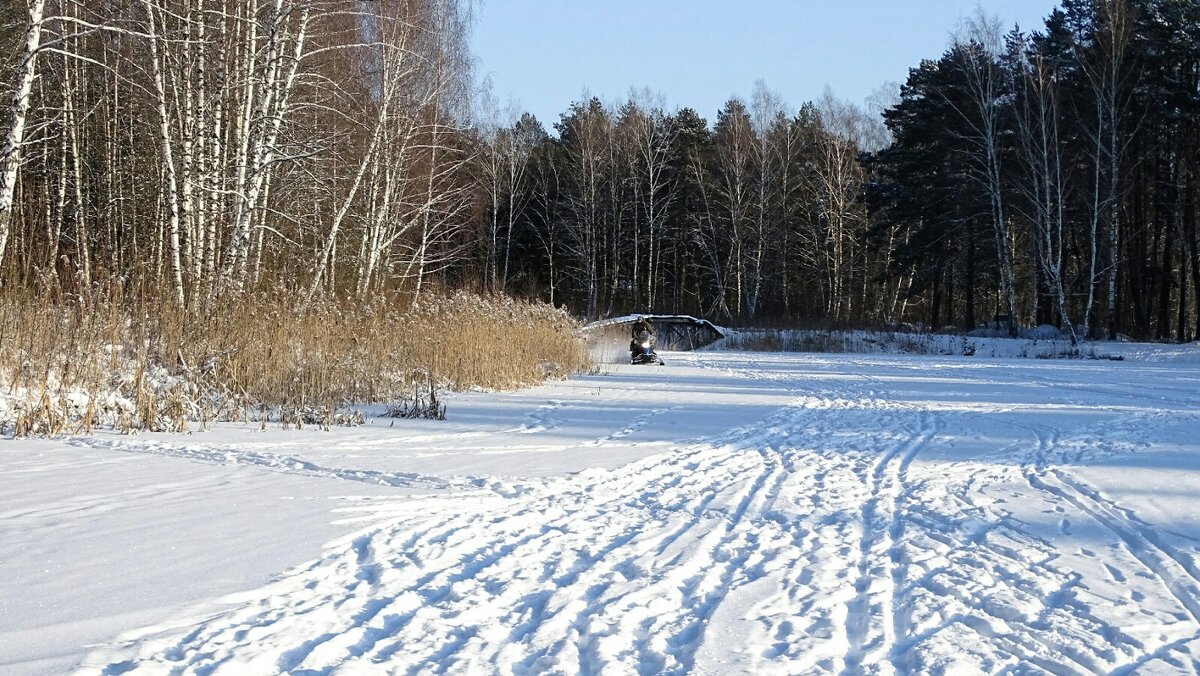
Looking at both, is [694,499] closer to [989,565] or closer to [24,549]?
[989,565]

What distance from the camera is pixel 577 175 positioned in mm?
40875

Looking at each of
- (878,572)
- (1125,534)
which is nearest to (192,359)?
(878,572)

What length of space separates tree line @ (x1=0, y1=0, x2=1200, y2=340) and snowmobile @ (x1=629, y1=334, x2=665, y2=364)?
17.1 ft

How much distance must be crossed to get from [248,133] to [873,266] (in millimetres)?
40407

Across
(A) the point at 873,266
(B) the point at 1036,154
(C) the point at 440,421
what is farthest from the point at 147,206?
(A) the point at 873,266

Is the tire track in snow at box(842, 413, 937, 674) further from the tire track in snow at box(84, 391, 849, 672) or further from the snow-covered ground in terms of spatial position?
the tire track in snow at box(84, 391, 849, 672)

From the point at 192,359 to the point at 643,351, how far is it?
1501 centimetres

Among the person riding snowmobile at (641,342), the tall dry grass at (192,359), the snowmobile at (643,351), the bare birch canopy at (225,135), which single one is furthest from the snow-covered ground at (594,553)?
the person riding snowmobile at (641,342)

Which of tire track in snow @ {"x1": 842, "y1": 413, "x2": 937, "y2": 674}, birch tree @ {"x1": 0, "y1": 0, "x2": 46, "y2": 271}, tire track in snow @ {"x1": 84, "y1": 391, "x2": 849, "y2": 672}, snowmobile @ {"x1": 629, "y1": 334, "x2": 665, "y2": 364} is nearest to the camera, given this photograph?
tire track in snow @ {"x1": 84, "y1": 391, "x2": 849, "y2": 672}

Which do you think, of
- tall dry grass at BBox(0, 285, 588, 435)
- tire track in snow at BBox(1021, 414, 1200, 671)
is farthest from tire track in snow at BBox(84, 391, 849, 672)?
tall dry grass at BBox(0, 285, 588, 435)

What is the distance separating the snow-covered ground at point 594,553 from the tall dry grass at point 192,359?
0.64 metres

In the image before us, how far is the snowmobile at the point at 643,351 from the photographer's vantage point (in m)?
22.5

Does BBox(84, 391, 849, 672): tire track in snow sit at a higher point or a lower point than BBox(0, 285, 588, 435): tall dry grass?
lower

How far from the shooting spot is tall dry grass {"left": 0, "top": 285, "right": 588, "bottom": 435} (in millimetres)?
7312
